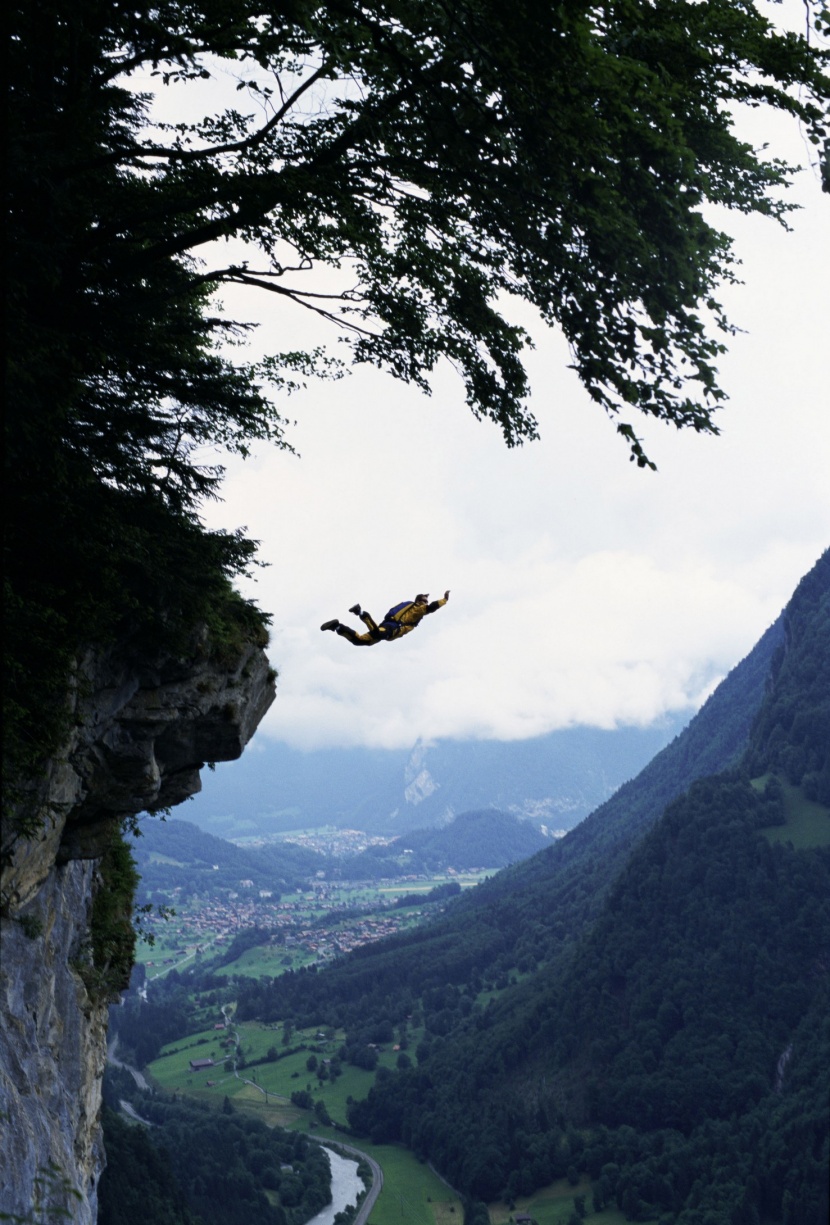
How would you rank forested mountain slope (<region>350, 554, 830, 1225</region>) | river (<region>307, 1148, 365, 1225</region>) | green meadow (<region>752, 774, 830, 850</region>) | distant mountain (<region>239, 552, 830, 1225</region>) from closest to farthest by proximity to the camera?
1. river (<region>307, 1148, 365, 1225</region>)
2. forested mountain slope (<region>350, 554, 830, 1225</region>)
3. distant mountain (<region>239, 552, 830, 1225</region>)
4. green meadow (<region>752, 774, 830, 850</region>)

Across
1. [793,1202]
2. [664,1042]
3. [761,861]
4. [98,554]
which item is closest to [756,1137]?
[793,1202]

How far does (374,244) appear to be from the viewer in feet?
41.2

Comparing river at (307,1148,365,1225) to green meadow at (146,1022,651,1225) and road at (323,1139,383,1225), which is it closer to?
road at (323,1139,383,1225)

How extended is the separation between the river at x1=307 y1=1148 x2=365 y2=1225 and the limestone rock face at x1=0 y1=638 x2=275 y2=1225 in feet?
316

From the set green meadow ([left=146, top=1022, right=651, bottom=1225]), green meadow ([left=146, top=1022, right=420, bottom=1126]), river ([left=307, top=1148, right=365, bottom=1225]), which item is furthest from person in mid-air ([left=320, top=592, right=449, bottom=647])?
green meadow ([left=146, top=1022, right=420, bottom=1126])

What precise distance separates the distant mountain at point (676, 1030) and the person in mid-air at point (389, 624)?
93063 mm

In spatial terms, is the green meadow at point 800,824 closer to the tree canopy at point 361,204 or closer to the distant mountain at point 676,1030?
the distant mountain at point 676,1030

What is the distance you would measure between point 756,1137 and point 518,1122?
35.1 metres

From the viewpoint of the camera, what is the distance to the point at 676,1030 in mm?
130375

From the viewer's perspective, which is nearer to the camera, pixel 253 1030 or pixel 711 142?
pixel 711 142

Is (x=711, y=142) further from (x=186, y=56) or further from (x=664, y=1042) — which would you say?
(x=664, y=1042)

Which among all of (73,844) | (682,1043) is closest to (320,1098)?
(682,1043)

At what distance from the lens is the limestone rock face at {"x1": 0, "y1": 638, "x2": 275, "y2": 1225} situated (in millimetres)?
12781

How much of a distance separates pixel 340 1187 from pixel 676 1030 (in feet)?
170
